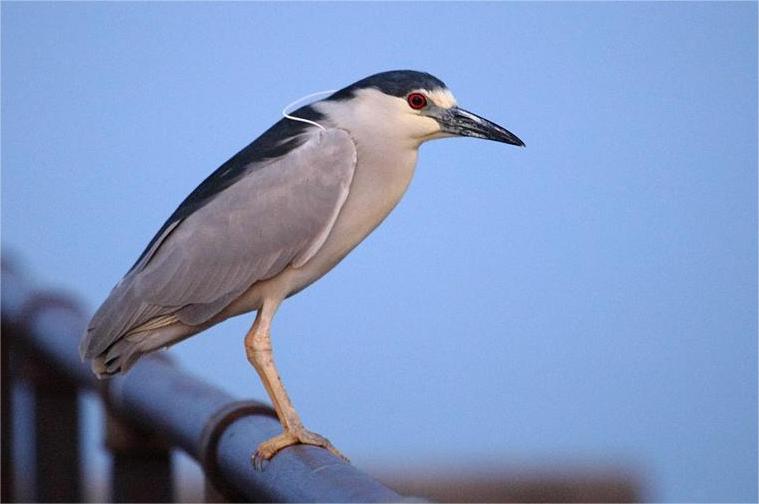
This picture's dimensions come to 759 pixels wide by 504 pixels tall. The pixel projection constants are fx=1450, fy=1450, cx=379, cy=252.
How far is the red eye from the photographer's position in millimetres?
1915

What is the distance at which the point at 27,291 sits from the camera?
3.00 meters

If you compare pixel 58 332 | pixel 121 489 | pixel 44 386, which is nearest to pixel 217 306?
pixel 121 489

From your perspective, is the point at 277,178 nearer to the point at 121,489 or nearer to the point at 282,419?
the point at 282,419

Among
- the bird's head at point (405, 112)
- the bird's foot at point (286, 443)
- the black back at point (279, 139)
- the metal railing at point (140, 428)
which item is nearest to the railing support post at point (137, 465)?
the metal railing at point (140, 428)

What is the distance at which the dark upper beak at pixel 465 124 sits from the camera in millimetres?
1904

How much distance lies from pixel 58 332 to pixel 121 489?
0.39 metres

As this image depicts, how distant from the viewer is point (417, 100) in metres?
1.92

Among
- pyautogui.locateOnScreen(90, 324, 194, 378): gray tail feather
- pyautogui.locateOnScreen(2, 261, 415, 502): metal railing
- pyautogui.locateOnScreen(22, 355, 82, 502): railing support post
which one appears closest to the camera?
pyautogui.locateOnScreen(2, 261, 415, 502): metal railing

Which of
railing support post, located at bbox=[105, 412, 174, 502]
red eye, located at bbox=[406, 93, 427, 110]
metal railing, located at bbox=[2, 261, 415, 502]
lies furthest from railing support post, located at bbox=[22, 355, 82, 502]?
red eye, located at bbox=[406, 93, 427, 110]

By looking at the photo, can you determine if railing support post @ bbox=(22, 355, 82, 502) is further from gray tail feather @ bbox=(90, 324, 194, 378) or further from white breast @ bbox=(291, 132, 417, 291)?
white breast @ bbox=(291, 132, 417, 291)

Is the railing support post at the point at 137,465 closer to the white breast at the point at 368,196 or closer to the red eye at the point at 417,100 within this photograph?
the white breast at the point at 368,196

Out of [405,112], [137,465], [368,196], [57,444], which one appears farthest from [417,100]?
[57,444]

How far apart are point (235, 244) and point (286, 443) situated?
351 mm

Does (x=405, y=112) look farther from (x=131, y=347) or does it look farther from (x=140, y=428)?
(x=140, y=428)
